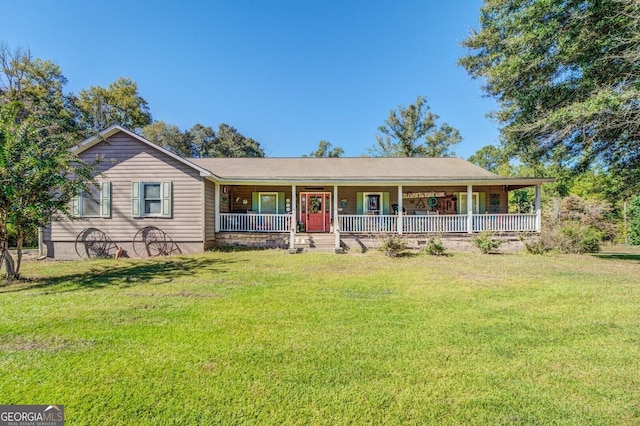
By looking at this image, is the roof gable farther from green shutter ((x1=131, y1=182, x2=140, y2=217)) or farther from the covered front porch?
the covered front porch

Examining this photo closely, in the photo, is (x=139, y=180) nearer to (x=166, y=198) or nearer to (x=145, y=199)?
(x=145, y=199)

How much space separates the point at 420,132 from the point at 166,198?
27585mm

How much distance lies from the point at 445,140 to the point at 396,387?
32.7 meters

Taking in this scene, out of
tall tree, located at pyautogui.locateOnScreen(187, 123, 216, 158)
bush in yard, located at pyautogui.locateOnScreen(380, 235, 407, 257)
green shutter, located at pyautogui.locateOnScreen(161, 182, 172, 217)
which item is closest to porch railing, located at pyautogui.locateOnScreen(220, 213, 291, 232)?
green shutter, located at pyautogui.locateOnScreen(161, 182, 172, 217)

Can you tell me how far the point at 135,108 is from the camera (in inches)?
1057

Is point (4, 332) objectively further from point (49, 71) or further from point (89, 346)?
point (49, 71)

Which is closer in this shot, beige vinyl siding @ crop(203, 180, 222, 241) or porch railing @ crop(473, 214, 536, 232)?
beige vinyl siding @ crop(203, 180, 222, 241)

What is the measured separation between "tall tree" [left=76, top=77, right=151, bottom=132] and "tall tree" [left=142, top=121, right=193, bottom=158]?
274cm

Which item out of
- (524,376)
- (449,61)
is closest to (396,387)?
(524,376)

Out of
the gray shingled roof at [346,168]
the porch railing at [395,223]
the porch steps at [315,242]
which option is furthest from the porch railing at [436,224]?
the porch steps at [315,242]

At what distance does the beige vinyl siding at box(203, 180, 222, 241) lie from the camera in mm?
11383

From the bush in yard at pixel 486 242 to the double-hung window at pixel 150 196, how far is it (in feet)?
39.3

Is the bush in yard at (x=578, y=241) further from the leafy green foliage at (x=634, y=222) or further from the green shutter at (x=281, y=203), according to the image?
the green shutter at (x=281, y=203)

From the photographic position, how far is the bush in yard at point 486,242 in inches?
435
